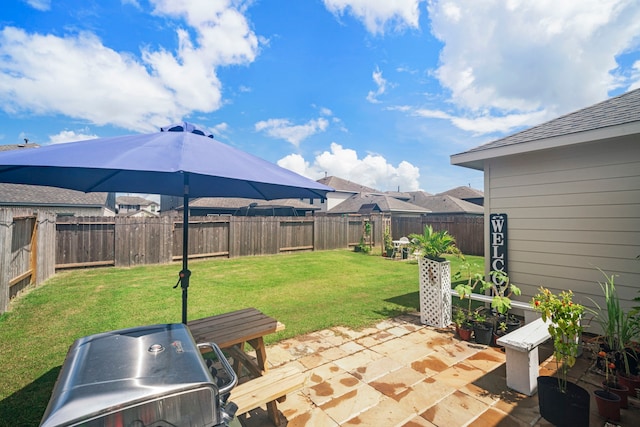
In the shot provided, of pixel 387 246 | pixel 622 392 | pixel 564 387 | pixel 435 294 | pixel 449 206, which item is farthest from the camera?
pixel 449 206

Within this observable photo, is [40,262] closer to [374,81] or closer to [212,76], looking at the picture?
[212,76]

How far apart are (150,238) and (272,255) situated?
4669mm

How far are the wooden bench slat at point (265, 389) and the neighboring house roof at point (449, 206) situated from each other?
924 inches

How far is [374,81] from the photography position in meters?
9.24

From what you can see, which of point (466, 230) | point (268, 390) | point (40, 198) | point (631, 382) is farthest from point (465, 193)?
point (40, 198)

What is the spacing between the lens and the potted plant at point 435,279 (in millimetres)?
4188

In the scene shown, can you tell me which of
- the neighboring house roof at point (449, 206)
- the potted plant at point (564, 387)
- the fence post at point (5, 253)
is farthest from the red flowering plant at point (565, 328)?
the neighboring house roof at point (449, 206)

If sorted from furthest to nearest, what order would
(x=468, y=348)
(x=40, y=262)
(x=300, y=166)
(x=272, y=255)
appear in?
(x=300, y=166)
(x=272, y=255)
(x=40, y=262)
(x=468, y=348)

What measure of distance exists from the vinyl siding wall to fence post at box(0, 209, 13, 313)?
815 centimetres

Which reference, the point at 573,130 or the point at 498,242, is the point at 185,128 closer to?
the point at 573,130

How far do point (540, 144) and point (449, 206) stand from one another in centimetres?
2138

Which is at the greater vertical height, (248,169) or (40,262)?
(248,169)

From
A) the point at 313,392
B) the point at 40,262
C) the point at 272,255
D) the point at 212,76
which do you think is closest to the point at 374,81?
the point at 212,76

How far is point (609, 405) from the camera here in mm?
2234
